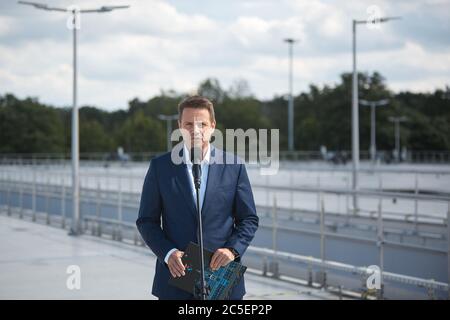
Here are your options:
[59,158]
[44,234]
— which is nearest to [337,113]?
[59,158]

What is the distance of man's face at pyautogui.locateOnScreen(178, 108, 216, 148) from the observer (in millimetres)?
3682

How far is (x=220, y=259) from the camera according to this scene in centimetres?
360

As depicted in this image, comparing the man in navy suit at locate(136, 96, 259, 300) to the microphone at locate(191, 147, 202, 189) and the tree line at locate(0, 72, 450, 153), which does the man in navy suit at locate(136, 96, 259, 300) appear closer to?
the microphone at locate(191, 147, 202, 189)

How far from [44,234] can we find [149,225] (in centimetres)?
1404

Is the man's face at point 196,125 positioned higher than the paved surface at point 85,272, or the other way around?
the man's face at point 196,125

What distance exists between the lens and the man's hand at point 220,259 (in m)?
3.60

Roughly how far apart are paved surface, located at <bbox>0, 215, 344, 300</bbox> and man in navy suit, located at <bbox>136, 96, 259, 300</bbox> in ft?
18.8

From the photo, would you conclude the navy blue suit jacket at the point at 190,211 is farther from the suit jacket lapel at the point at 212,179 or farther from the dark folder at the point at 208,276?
the dark folder at the point at 208,276

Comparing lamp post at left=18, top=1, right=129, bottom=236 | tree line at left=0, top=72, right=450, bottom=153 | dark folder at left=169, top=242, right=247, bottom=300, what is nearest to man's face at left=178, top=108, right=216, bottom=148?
dark folder at left=169, top=242, right=247, bottom=300

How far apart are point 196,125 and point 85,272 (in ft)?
27.1

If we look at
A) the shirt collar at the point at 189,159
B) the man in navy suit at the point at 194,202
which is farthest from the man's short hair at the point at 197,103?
the shirt collar at the point at 189,159

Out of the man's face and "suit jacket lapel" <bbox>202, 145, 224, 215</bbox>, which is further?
"suit jacket lapel" <bbox>202, 145, 224, 215</bbox>

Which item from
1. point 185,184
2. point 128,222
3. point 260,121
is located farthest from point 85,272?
point 260,121

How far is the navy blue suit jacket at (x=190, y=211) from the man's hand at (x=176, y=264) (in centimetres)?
8
